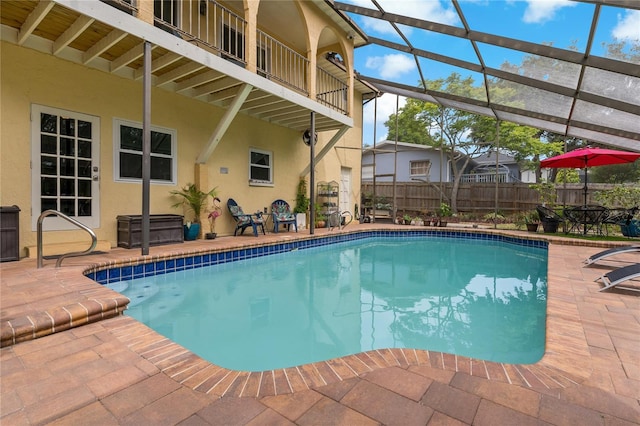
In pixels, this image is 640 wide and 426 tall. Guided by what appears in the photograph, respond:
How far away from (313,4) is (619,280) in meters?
7.55

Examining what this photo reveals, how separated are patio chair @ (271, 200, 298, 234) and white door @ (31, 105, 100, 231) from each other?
3.82 metres

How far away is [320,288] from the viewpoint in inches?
173

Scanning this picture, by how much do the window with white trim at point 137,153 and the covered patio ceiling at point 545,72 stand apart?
16.3ft

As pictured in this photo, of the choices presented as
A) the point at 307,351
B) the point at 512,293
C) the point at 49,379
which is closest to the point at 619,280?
the point at 512,293

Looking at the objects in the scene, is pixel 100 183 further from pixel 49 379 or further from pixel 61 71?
pixel 49 379

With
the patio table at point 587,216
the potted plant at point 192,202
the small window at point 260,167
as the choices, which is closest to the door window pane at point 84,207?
the potted plant at point 192,202

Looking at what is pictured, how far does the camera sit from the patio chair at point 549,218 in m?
8.62

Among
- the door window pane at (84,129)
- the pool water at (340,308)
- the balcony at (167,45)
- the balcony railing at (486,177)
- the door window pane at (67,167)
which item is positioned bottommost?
the pool water at (340,308)

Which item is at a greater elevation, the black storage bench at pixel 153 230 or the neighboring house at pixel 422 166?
the neighboring house at pixel 422 166

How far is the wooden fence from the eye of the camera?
39.6 feet

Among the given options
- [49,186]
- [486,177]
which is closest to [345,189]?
[49,186]

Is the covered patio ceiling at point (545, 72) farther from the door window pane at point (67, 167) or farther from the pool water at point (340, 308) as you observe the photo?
the door window pane at point (67, 167)

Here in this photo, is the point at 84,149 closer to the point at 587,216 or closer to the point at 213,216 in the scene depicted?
the point at 213,216

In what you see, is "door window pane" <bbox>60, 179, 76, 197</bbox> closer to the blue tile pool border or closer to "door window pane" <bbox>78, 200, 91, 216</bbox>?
"door window pane" <bbox>78, 200, 91, 216</bbox>
